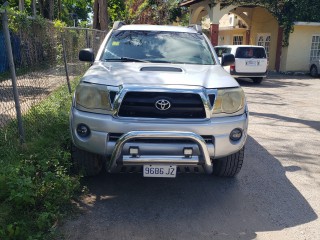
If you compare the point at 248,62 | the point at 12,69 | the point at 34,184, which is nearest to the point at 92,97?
the point at 34,184

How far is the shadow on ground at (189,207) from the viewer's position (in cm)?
343

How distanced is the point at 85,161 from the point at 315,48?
70.5 feet

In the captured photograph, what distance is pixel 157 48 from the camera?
5.13m

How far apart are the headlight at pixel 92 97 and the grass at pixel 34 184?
79 centimetres

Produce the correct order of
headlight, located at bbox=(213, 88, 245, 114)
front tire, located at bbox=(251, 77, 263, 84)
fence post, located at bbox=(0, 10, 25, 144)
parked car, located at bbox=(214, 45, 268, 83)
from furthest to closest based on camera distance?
front tire, located at bbox=(251, 77, 263, 84)
parked car, located at bbox=(214, 45, 268, 83)
fence post, located at bbox=(0, 10, 25, 144)
headlight, located at bbox=(213, 88, 245, 114)

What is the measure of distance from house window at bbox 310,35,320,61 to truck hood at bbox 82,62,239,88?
19.8 m

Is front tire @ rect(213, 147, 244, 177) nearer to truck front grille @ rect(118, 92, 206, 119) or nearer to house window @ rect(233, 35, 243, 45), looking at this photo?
truck front grille @ rect(118, 92, 206, 119)

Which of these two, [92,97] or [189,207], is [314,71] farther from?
[92,97]

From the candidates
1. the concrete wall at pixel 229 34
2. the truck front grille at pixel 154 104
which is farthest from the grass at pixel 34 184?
the concrete wall at pixel 229 34

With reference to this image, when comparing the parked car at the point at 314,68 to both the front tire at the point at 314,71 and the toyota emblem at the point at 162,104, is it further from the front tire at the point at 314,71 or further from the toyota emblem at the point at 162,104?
the toyota emblem at the point at 162,104

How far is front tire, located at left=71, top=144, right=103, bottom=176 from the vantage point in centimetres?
410

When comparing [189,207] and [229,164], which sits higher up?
[229,164]

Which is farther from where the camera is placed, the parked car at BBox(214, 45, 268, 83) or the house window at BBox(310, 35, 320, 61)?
the house window at BBox(310, 35, 320, 61)

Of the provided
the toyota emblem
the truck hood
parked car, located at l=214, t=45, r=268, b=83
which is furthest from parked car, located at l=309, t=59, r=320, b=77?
the toyota emblem
